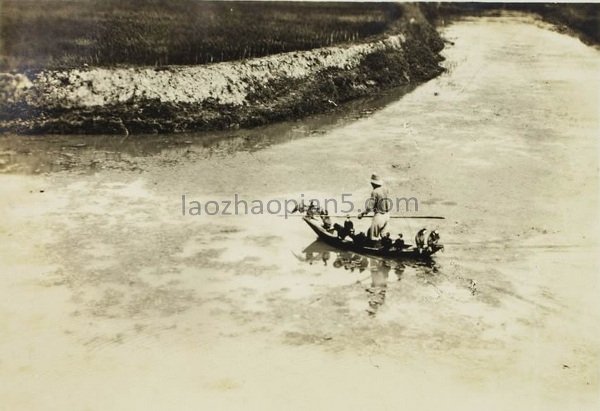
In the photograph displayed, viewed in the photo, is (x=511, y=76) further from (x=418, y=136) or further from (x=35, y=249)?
(x=35, y=249)

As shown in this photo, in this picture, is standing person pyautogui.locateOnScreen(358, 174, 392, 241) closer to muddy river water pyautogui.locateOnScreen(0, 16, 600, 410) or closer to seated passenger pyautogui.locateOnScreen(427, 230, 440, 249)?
muddy river water pyautogui.locateOnScreen(0, 16, 600, 410)

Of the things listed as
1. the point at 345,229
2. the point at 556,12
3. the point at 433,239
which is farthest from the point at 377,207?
the point at 556,12

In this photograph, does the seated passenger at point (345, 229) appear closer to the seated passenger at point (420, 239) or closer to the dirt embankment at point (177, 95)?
the seated passenger at point (420, 239)

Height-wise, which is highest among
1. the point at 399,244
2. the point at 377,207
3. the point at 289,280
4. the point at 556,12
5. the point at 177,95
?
the point at 556,12

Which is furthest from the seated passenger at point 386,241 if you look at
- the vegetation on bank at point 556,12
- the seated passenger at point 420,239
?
the vegetation on bank at point 556,12

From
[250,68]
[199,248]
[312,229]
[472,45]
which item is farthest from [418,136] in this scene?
[472,45]

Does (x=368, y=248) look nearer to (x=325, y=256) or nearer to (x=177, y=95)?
(x=325, y=256)
